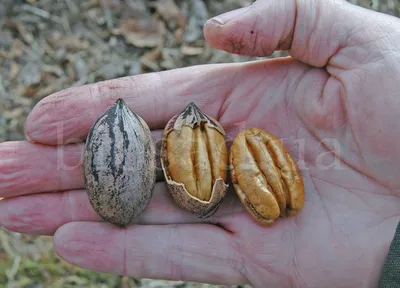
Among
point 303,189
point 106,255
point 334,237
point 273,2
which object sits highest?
point 273,2

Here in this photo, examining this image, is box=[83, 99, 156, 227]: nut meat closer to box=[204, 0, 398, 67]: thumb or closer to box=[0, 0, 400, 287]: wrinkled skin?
box=[0, 0, 400, 287]: wrinkled skin

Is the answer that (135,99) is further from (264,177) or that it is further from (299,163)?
(299,163)

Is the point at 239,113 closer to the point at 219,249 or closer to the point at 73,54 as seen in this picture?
the point at 219,249

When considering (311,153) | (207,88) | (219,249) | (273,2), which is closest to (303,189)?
(311,153)

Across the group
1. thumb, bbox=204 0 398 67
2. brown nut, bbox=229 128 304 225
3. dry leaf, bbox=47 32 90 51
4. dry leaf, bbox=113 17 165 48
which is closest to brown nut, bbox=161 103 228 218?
brown nut, bbox=229 128 304 225

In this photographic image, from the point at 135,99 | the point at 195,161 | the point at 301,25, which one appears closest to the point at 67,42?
the point at 135,99

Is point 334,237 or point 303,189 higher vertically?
point 303,189
